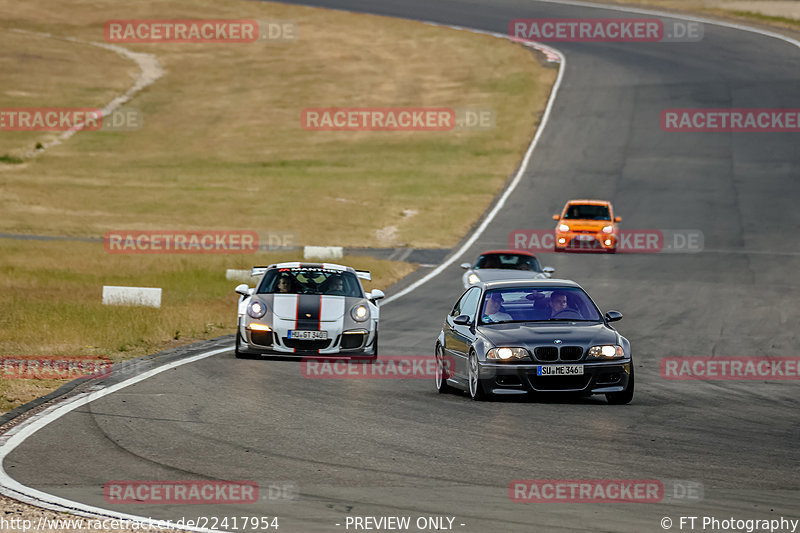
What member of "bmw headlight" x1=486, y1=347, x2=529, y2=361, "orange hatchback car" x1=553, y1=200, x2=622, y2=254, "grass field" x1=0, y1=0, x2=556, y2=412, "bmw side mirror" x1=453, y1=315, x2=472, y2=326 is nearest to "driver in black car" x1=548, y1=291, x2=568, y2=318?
"bmw side mirror" x1=453, y1=315, x2=472, y2=326

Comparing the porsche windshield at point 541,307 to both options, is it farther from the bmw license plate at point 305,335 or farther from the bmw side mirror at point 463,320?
the bmw license plate at point 305,335

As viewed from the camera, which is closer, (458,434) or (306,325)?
(458,434)

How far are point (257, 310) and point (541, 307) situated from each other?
456 cm

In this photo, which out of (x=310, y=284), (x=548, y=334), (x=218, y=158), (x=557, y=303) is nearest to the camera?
(x=548, y=334)

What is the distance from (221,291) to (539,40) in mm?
53557

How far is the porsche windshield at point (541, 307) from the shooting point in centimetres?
1445

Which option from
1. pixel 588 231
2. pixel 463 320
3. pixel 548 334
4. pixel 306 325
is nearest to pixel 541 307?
pixel 463 320

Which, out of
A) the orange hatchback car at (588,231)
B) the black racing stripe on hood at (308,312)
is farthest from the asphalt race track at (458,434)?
the orange hatchback car at (588,231)

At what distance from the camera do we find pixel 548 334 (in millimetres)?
13555

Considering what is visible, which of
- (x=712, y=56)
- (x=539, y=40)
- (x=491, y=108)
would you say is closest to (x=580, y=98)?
(x=491, y=108)

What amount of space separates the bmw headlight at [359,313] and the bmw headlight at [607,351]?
4954 mm

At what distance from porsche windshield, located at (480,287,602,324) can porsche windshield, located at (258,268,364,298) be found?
3.86m

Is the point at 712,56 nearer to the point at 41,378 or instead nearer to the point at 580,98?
the point at 580,98

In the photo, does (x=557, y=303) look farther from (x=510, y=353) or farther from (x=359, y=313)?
(x=359, y=313)
